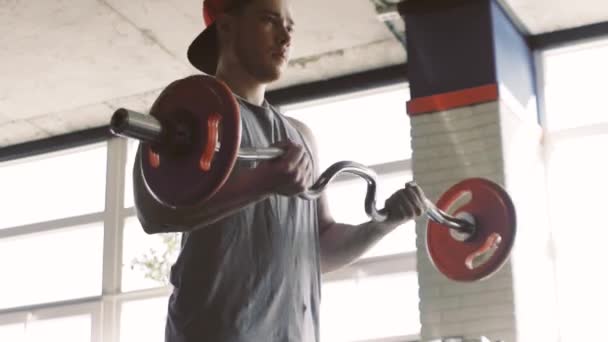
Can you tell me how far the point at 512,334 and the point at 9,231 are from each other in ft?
14.6

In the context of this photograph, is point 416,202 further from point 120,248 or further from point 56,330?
point 56,330

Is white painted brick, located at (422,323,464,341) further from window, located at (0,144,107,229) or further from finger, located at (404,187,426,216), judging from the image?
window, located at (0,144,107,229)

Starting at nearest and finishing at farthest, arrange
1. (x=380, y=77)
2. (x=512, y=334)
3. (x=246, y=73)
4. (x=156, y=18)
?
(x=246, y=73) < (x=512, y=334) < (x=156, y=18) < (x=380, y=77)

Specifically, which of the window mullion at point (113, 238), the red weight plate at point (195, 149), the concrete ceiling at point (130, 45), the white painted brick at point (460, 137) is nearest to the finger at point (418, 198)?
the red weight plate at point (195, 149)

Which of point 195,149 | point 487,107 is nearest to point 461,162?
point 487,107

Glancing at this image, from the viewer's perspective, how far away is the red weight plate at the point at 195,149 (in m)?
1.56

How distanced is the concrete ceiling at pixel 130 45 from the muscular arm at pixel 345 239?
395cm

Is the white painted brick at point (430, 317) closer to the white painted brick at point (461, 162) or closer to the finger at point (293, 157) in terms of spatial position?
the white painted brick at point (461, 162)

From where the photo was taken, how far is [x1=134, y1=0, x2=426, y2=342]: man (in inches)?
68.1

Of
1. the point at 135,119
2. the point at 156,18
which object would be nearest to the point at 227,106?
the point at 135,119

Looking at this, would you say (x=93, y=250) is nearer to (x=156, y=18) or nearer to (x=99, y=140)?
(x=99, y=140)

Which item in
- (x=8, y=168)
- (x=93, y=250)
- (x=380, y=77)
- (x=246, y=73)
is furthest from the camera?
(x=8, y=168)

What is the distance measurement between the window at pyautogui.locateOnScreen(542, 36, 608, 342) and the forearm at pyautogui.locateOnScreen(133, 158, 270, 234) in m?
4.54

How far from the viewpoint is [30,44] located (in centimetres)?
656
